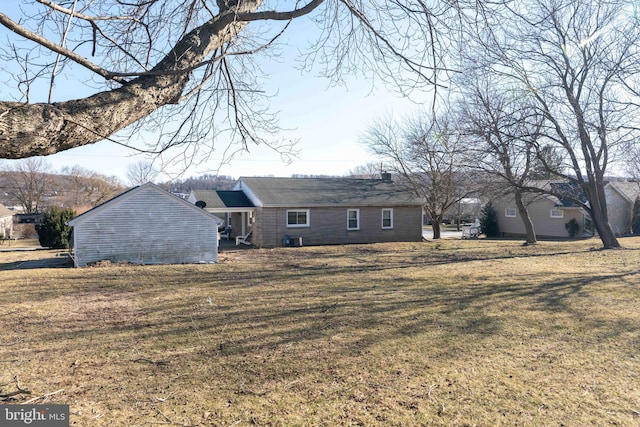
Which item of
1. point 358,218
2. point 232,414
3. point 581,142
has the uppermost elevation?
point 581,142

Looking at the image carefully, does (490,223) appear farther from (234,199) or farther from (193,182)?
(193,182)

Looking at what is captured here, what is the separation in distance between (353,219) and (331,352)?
777 inches

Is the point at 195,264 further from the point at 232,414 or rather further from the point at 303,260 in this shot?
the point at 232,414

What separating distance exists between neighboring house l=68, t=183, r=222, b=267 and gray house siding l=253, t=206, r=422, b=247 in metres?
5.21

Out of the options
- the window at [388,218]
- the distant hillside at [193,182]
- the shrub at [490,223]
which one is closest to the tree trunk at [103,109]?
the distant hillside at [193,182]

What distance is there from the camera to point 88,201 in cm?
5088

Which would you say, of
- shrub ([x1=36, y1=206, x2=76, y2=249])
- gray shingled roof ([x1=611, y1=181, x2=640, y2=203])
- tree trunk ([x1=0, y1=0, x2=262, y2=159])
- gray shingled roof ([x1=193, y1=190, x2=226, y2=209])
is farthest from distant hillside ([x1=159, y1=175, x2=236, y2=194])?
gray shingled roof ([x1=611, y1=181, x2=640, y2=203])

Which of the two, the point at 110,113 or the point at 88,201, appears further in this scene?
the point at 88,201

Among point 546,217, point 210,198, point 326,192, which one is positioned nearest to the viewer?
point 210,198

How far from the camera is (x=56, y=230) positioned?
85.0ft

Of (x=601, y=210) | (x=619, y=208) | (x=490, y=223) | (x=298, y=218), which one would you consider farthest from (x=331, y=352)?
(x=619, y=208)

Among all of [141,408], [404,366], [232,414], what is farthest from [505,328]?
[141,408]

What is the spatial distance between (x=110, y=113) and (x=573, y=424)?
4.26 metres

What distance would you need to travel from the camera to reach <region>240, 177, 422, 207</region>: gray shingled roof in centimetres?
2317
